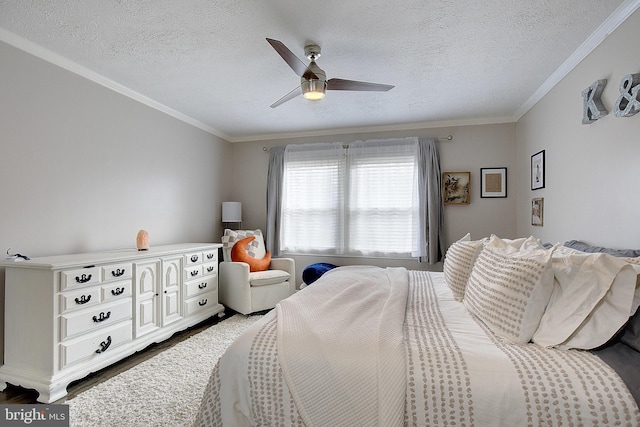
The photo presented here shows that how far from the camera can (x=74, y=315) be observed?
213 cm

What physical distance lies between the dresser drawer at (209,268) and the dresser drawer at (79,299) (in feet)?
4.11

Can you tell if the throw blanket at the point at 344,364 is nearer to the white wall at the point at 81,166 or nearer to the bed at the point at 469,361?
the bed at the point at 469,361

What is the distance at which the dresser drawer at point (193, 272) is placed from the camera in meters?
3.24

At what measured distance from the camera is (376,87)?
2348mm

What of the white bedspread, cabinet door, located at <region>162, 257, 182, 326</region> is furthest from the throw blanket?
cabinet door, located at <region>162, 257, 182, 326</region>

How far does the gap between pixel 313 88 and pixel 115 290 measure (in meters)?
2.21

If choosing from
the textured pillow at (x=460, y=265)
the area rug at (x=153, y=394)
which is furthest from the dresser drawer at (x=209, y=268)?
the textured pillow at (x=460, y=265)

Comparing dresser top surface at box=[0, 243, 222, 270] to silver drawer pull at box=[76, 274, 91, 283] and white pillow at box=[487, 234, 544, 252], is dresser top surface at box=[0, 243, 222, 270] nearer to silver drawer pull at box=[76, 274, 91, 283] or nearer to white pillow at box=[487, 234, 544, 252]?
silver drawer pull at box=[76, 274, 91, 283]

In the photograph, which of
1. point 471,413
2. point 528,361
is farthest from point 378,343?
point 528,361

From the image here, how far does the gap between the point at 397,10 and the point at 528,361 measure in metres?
1.99

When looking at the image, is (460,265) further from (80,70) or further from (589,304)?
(80,70)

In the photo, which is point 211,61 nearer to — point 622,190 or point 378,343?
point 378,343

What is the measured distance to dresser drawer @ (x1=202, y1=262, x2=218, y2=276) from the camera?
11.5ft

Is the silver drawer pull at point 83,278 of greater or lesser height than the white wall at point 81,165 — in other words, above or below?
below
